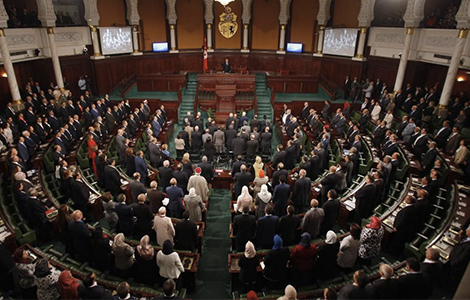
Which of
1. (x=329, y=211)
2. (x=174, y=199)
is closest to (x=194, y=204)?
(x=174, y=199)

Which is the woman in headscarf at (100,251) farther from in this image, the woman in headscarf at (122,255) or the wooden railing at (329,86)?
the wooden railing at (329,86)

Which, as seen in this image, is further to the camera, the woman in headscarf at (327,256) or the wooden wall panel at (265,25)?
the wooden wall panel at (265,25)

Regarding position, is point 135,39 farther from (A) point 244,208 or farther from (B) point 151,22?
(A) point 244,208

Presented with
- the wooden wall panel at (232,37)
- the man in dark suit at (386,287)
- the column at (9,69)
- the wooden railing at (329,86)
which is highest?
the wooden wall panel at (232,37)

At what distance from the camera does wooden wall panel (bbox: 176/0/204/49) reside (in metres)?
21.0

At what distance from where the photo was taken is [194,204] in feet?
23.2

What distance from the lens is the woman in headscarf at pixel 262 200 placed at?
6837 millimetres

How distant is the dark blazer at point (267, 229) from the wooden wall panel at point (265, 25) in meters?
17.8

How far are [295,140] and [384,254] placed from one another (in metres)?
5.21

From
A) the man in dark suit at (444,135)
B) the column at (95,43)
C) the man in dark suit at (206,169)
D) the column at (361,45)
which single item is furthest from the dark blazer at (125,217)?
the column at (361,45)

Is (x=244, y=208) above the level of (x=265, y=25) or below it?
below

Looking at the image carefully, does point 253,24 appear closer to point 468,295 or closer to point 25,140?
point 25,140

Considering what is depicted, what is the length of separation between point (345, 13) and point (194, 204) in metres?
16.6

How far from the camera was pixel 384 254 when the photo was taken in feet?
21.7
